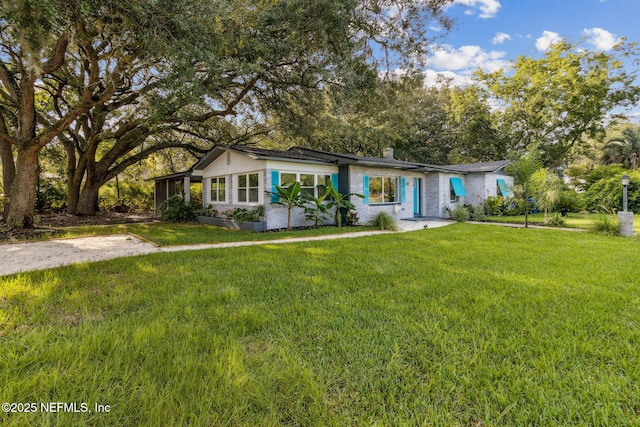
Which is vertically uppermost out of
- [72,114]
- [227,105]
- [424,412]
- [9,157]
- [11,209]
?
[227,105]

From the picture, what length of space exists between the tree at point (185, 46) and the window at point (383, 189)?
17.3 ft

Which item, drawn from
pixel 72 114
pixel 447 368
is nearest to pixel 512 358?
pixel 447 368

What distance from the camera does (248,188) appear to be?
41.3ft

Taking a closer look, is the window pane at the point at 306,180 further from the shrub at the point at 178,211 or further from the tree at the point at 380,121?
the shrub at the point at 178,211

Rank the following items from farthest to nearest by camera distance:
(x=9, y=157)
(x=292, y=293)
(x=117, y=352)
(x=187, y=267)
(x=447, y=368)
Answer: (x=9, y=157)
(x=187, y=267)
(x=292, y=293)
(x=117, y=352)
(x=447, y=368)

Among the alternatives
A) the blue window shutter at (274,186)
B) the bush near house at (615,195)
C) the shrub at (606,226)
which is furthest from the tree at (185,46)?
the bush near house at (615,195)

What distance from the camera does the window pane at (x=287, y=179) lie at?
11.9 meters

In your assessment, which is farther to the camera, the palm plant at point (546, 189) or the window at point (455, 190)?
the window at point (455, 190)

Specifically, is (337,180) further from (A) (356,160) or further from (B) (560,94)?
(B) (560,94)

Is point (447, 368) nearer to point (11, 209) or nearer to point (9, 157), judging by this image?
point (11, 209)

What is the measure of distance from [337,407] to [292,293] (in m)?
2.31

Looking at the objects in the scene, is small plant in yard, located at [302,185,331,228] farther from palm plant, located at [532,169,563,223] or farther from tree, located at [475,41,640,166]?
tree, located at [475,41,640,166]

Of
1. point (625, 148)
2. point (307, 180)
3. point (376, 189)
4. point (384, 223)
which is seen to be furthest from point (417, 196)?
point (625, 148)

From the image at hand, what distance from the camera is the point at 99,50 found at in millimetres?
10438
